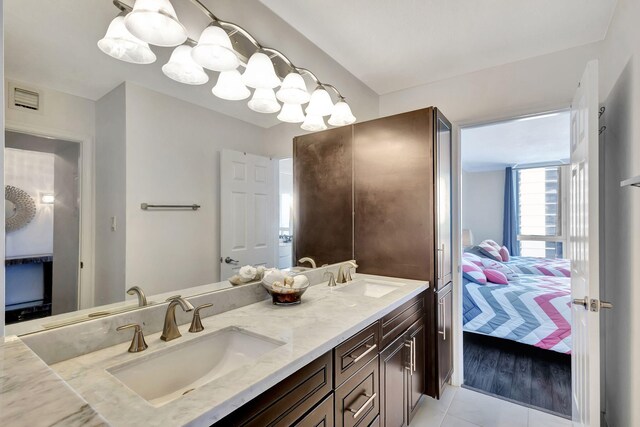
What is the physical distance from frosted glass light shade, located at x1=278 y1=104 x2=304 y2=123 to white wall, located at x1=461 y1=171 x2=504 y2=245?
5.31m

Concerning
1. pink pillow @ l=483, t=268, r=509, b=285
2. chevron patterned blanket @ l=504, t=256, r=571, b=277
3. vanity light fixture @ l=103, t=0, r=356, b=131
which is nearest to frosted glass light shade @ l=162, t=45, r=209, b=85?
vanity light fixture @ l=103, t=0, r=356, b=131

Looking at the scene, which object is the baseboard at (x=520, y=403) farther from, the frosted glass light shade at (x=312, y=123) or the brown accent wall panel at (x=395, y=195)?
the frosted glass light shade at (x=312, y=123)

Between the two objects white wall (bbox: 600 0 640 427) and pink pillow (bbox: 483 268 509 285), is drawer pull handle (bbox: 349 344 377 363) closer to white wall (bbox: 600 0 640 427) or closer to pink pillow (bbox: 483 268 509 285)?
white wall (bbox: 600 0 640 427)

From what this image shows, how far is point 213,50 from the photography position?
1.28m

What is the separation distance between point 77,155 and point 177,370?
798 mm

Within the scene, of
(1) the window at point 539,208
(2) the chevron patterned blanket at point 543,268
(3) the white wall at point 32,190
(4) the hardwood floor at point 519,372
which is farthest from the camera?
(1) the window at point 539,208

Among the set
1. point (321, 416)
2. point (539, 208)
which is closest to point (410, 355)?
point (321, 416)

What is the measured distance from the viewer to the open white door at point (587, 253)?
1290 mm

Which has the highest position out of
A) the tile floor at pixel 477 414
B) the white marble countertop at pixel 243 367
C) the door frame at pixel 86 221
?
the door frame at pixel 86 221

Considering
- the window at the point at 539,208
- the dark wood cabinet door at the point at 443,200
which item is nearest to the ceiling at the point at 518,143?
the window at the point at 539,208

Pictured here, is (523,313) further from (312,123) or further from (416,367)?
(312,123)

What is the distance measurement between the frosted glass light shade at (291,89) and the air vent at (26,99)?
1078mm

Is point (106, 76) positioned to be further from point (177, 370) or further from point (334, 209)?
point (334, 209)

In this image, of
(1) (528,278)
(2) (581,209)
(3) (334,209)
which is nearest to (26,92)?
(3) (334,209)
